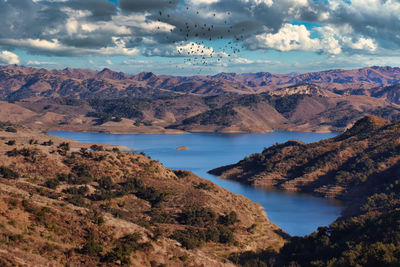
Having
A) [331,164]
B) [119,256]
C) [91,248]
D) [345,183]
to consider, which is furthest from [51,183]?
[331,164]

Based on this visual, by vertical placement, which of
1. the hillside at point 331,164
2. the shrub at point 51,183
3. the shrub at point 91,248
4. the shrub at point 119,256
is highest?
the shrub at point 91,248

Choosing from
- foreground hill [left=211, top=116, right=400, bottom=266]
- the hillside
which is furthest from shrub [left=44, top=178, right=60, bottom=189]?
the hillside

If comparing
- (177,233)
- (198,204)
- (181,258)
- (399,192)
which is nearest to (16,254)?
(181,258)

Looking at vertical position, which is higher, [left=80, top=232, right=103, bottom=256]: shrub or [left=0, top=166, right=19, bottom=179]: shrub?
[left=80, top=232, right=103, bottom=256]: shrub

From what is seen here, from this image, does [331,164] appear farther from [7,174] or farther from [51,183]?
[7,174]

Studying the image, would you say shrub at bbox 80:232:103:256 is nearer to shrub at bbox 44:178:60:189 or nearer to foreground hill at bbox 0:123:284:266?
foreground hill at bbox 0:123:284:266

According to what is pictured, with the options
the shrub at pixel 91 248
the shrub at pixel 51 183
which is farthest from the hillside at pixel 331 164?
the shrub at pixel 91 248

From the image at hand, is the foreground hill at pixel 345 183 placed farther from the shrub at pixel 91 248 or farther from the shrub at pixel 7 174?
the shrub at pixel 7 174
